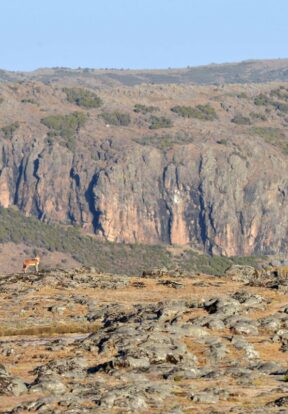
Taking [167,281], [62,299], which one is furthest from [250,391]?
[167,281]

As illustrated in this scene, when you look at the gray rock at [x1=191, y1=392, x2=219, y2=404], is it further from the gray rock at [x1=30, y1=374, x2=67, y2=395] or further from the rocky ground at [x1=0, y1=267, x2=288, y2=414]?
the gray rock at [x1=30, y1=374, x2=67, y2=395]

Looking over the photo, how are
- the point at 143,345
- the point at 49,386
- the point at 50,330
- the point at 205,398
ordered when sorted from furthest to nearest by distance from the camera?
the point at 50,330 < the point at 143,345 < the point at 49,386 < the point at 205,398

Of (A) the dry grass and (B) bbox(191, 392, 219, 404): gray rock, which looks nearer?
(B) bbox(191, 392, 219, 404): gray rock

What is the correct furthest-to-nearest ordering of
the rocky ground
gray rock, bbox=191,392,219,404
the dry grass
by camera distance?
the dry grass, the rocky ground, gray rock, bbox=191,392,219,404

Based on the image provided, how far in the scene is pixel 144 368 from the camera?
60.7 metres

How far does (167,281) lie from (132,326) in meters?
26.0

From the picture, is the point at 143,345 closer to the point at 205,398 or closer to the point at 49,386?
the point at 49,386

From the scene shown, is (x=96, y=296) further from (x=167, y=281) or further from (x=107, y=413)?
(x=107, y=413)

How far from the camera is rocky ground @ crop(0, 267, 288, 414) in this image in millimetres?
53688

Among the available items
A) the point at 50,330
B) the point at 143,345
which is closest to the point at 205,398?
the point at 143,345

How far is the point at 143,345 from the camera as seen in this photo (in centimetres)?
6406

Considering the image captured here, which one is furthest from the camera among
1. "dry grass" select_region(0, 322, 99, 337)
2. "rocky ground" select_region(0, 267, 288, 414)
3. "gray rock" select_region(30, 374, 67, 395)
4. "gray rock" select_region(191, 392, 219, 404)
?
"dry grass" select_region(0, 322, 99, 337)

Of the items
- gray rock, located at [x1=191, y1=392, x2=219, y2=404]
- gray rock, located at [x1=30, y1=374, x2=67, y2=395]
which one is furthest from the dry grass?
gray rock, located at [x1=191, y1=392, x2=219, y2=404]

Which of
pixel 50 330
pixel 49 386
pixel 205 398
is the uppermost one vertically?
pixel 205 398
